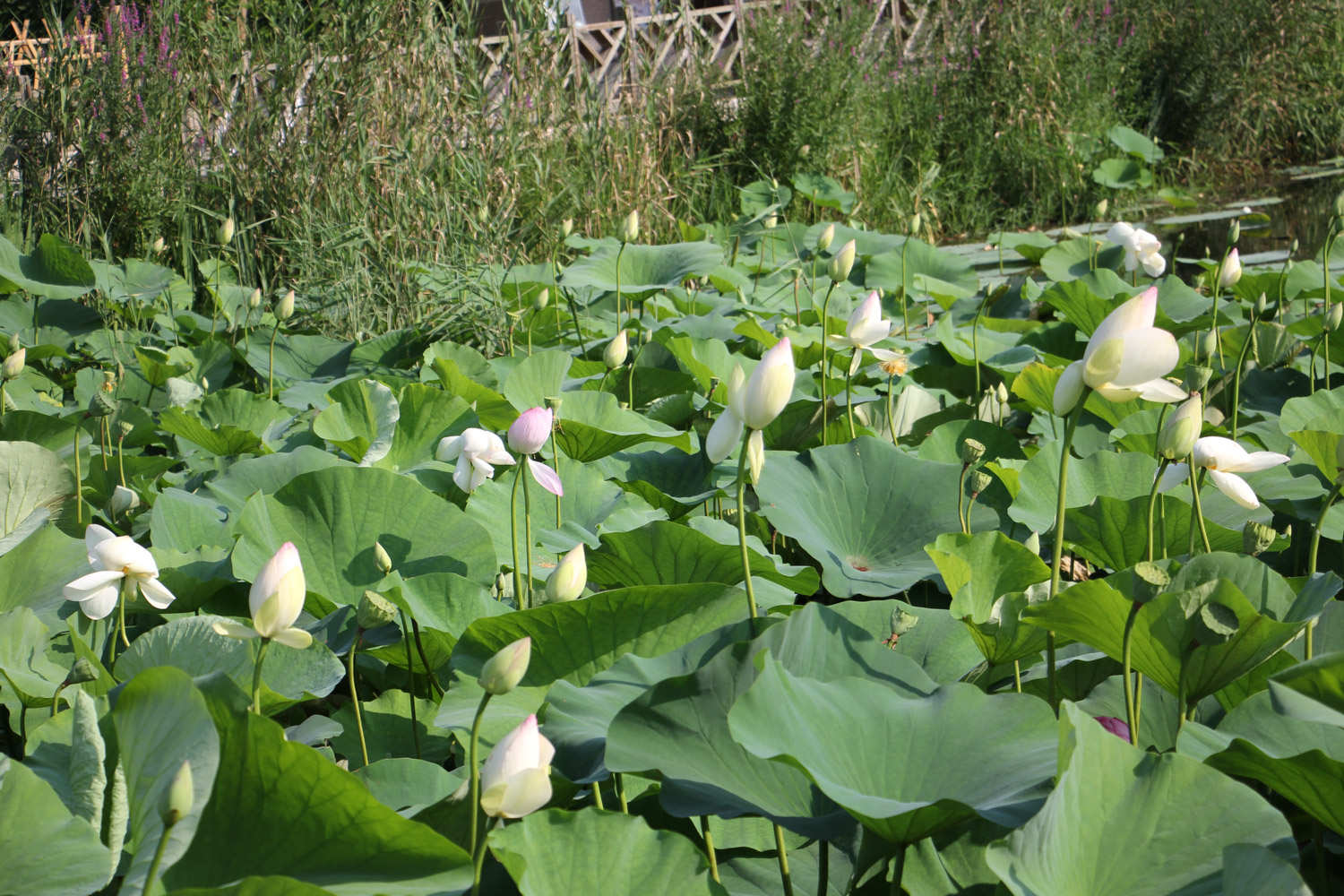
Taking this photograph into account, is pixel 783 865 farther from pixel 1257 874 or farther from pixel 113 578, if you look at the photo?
pixel 113 578

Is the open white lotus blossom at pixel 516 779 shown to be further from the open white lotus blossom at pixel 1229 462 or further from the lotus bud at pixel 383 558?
the open white lotus blossom at pixel 1229 462

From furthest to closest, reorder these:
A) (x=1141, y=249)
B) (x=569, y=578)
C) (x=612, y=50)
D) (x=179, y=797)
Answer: (x=612, y=50), (x=1141, y=249), (x=569, y=578), (x=179, y=797)

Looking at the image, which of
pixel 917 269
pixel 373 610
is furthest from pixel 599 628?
pixel 917 269

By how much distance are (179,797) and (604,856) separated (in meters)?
Answer: 0.28

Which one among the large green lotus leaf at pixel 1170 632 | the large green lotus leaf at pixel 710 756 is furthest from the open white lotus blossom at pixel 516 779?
the large green lotus leaf at pixel 1170 632

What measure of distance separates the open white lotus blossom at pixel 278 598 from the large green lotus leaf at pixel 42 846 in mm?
150

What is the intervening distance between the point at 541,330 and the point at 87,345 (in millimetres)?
1325

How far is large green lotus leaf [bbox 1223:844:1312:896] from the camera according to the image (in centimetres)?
61

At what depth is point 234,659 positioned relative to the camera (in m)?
1.03

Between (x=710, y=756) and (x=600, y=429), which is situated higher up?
(x=710, y=756)

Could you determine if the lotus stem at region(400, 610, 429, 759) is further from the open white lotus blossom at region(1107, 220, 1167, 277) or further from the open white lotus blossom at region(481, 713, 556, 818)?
the open white lotus blossom at region(1107, 220, 1167, 277)

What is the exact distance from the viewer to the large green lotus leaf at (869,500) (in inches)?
55.0

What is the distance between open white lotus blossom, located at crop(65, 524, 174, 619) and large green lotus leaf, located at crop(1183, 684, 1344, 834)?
0.95m

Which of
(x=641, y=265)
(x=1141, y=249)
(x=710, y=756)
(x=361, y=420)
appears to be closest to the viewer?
(x=710, y=756)
